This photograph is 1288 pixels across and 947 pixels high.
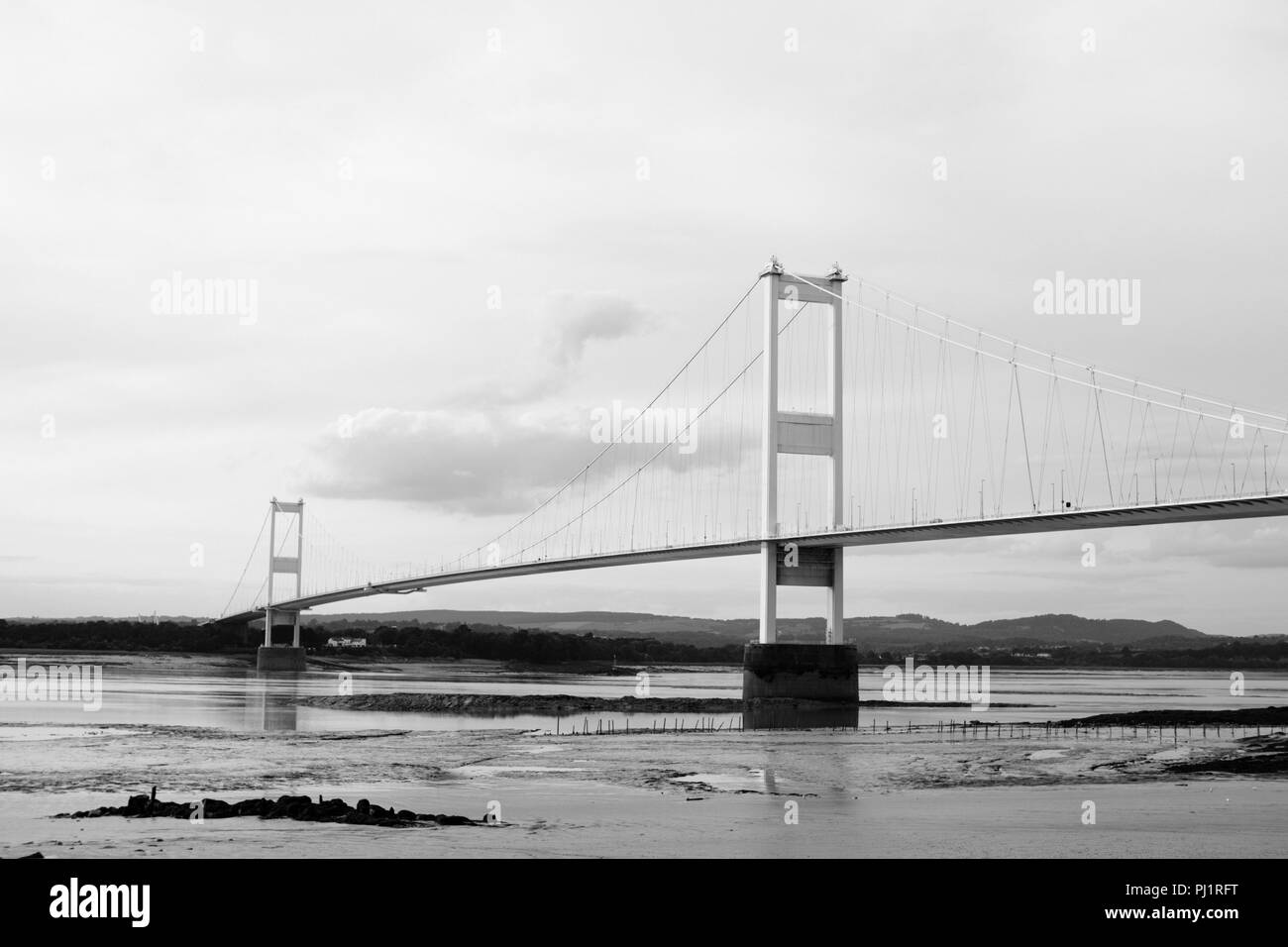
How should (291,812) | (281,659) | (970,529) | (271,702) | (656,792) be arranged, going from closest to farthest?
(291,812)
(656,792)
(970,529)
(271,702)
(281,659)

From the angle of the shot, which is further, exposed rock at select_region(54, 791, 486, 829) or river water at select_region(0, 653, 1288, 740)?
river water at select_region(0, 653, 1288, 740)

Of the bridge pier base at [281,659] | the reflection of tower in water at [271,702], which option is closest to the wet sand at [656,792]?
the reflection of tower in water at [271,702]

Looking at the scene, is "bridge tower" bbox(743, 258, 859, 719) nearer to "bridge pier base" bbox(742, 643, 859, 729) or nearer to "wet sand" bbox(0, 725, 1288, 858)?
"bridge pier base" bbox(742, 643, 859, 729)

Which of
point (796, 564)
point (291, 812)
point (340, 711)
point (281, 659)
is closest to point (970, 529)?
point (796, 564)

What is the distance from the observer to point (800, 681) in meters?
53.8

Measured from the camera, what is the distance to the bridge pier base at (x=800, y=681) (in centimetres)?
5328

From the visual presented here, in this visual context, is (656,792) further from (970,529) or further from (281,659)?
(281,659)

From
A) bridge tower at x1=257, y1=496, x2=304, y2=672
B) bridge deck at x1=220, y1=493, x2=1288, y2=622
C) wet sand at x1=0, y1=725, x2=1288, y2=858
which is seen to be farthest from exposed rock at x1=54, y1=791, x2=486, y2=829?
bridge tower at x1=257, y1=496, x2=304, y2=672

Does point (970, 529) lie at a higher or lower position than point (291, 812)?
higher

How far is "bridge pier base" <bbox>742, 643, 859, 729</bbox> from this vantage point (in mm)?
53281

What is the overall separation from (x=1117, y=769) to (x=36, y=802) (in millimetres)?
22188

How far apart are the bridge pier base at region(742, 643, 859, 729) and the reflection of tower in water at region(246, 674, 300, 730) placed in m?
17.5

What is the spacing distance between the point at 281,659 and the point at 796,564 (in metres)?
72.9
